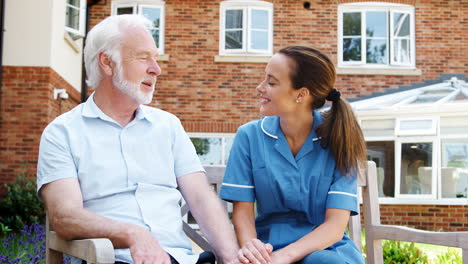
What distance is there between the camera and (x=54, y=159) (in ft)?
8.27

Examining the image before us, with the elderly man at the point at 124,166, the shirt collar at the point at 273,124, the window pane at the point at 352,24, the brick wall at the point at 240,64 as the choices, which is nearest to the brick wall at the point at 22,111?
the brick wall at the point at 240,64

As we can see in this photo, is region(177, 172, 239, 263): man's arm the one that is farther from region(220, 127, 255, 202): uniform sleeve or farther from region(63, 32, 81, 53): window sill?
region(63, 32, 81, 53): window sill

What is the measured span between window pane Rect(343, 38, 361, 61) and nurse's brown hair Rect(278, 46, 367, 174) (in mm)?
9887

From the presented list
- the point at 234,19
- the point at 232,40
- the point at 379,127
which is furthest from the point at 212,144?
the point at 379,127

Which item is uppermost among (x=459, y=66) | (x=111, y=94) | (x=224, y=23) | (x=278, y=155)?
(x=224, y=23)

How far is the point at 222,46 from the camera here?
12398 millimetres

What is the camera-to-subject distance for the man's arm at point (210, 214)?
267cm

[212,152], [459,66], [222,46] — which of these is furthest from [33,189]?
[459,66]

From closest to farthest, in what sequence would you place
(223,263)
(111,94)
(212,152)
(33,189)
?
(223,263) → (111,94) → (33,189) → (212,152)

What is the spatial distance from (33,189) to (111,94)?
6859 mm

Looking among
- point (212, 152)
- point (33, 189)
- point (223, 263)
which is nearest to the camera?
point (223, 263)

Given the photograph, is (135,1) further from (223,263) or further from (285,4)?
(223,263)

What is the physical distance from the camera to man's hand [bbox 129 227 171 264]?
2.33 metres

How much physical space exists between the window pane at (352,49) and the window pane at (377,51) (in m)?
0.23
